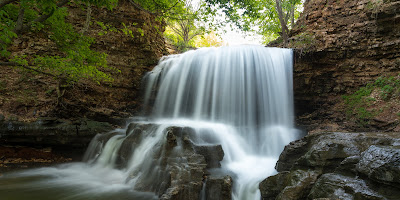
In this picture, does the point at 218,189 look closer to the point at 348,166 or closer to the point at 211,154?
the point at 211,154

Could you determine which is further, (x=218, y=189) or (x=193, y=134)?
(x=193, y=134)

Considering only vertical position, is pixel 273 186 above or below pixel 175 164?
below

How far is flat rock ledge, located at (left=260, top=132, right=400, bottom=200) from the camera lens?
2896 millimetres

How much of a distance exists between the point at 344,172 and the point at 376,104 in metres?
6.02

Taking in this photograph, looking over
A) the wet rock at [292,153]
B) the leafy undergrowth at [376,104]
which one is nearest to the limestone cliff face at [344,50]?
the leafy undergrowth at [376,104]

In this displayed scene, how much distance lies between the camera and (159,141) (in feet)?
19.9

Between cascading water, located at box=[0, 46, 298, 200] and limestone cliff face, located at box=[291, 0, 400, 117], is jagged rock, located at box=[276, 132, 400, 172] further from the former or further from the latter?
limestone cliff face, located at box=[291, 0, 400, 117]

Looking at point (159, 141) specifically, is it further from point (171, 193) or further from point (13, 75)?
point (13, 75)

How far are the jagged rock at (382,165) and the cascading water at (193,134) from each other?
230 cm

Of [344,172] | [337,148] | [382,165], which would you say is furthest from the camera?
[337,148]

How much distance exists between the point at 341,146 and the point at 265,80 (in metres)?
5.97

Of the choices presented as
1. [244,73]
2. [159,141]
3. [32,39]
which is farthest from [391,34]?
[32,39]

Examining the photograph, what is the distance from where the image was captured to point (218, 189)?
4551 millimetres

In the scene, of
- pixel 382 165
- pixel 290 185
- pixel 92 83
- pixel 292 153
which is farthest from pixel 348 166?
pixel 92 83
